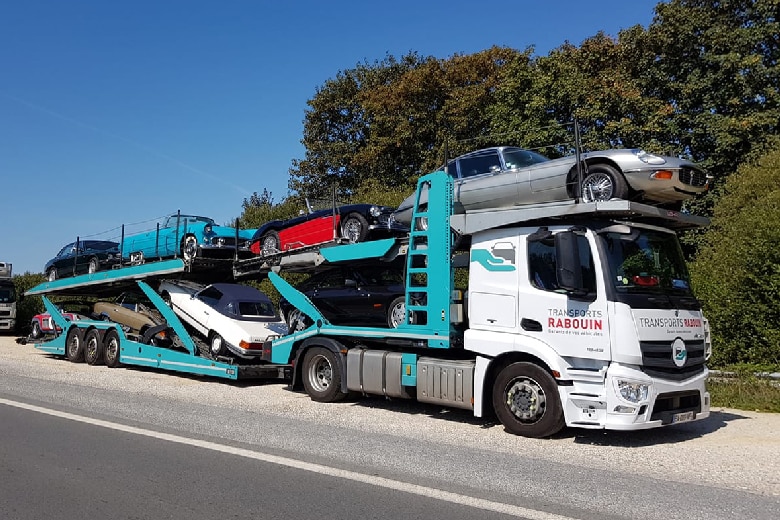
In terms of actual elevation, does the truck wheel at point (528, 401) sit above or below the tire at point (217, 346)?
below

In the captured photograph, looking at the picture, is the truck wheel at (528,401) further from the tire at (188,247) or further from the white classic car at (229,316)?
the tire at (188,247)

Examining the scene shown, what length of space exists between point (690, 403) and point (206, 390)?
8175 mm

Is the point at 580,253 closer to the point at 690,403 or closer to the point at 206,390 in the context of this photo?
the point at 690,403

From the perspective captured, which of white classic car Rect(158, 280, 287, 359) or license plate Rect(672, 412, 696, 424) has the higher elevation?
white classic car Rect(158, 280, 287, 359)

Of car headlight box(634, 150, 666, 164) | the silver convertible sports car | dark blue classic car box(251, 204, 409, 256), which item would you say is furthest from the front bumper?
dark blue classic car box(251, 204, 409, 256)

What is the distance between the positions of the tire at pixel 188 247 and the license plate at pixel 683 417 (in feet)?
31.2

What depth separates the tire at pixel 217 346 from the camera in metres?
13.2

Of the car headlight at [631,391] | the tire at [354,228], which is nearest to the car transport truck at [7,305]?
the tire at [354,228]

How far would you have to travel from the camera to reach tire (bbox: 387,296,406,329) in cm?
1005

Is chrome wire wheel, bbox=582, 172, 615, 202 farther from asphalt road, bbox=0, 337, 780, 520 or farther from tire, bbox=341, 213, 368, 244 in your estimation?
tire, bbox=341, 213, 368, 244

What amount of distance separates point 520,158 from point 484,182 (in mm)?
746

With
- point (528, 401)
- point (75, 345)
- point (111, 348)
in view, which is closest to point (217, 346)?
point (111, 348)

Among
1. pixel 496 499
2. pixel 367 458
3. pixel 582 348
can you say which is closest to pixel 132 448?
pixel 367 458

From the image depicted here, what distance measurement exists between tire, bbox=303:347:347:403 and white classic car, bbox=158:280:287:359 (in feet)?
7.29
